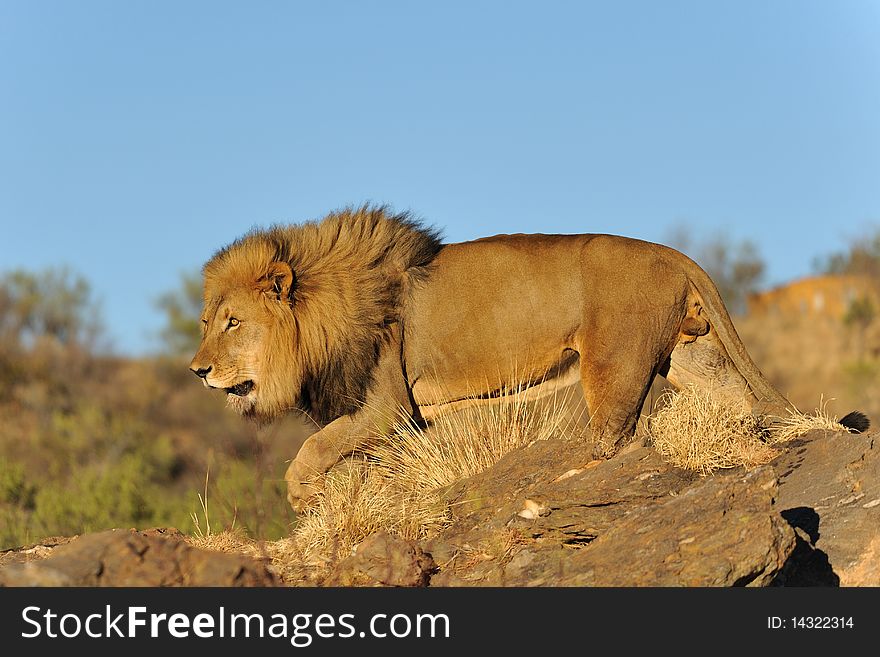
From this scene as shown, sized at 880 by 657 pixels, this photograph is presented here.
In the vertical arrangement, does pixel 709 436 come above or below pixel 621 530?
above

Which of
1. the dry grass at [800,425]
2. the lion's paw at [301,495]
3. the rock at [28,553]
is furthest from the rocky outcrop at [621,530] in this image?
the rock at [28,553]

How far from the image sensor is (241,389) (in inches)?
335

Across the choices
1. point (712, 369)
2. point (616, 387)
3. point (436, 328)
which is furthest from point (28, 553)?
point (712, 369)

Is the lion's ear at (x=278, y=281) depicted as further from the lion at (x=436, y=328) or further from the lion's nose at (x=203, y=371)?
the lion's nose at (x=203, y=371)

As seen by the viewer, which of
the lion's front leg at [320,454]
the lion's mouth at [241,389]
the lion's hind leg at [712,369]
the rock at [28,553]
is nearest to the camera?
the rock at [28,553]

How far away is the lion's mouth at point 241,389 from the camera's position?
8.44 meters

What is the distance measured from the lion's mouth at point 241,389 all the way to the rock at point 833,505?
12.0ft

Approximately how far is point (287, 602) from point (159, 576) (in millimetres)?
570

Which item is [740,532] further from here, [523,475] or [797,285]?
[797,285]

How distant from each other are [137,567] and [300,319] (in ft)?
11.7

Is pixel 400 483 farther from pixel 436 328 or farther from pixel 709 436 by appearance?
pixel 709 436

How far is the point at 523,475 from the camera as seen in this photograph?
744 cm

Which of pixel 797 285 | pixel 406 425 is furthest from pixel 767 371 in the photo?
pixel 406 425

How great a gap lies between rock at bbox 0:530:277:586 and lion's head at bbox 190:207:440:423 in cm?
320
